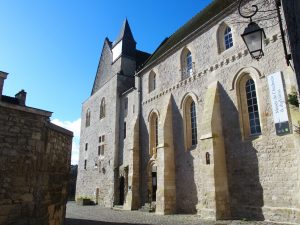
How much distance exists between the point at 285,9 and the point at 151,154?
54.4 feet

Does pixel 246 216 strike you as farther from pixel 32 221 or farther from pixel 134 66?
pixel 134 66

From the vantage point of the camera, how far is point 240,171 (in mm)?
12992

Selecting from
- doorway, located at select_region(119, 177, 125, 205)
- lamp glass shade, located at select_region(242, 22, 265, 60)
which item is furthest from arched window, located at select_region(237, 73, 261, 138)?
doorway, located at select_region(119, 177, 125, 205)

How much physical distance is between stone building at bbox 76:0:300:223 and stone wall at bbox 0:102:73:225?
23.8 ft

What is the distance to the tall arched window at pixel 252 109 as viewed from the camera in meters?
13.2

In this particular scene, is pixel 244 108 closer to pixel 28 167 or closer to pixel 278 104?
pixel 278 104

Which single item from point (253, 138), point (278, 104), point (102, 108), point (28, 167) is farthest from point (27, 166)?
point (102, 108)

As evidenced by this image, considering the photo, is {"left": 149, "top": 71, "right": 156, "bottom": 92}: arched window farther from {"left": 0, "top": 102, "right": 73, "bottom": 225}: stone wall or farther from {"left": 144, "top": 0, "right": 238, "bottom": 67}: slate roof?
{"left": 0, "top": 102, "right": 73, "bottom": 225}: stone wall

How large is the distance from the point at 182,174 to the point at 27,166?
1023 cm

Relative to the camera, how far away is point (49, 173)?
29.2 feet

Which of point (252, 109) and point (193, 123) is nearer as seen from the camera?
point (252, 109)

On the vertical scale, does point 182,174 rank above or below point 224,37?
below

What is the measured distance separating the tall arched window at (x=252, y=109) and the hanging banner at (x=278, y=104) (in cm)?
126

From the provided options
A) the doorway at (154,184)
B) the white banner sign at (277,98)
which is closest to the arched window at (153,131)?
the doorway at (154,184)
